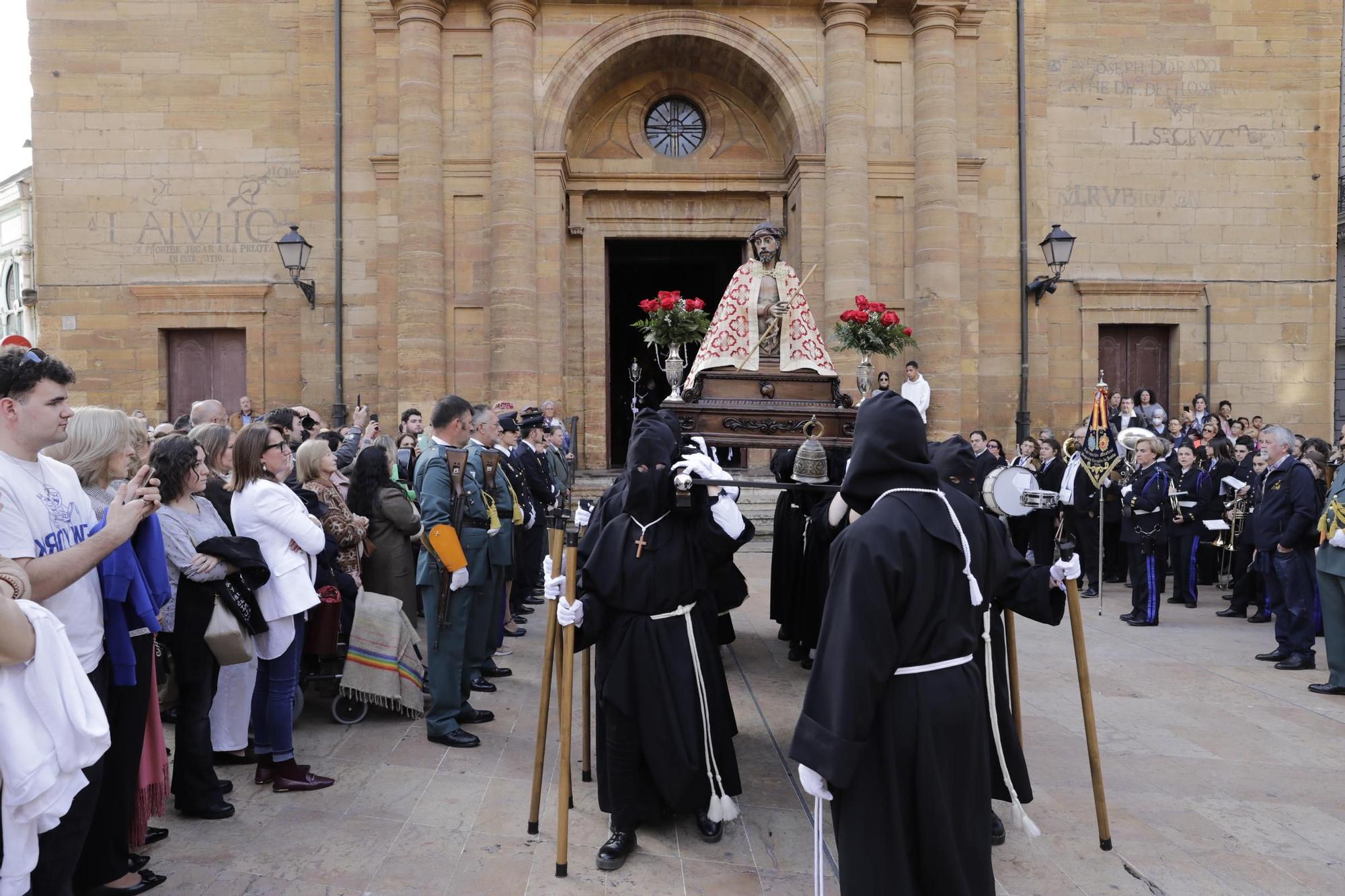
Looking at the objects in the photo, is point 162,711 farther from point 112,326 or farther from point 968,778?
point 112,326

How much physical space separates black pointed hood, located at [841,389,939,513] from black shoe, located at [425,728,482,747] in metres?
3.57

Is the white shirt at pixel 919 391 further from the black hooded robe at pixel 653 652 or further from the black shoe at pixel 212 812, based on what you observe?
the black shoe at pixel 212 812

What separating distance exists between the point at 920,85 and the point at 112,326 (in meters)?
15.6

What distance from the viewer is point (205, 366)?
1711cm

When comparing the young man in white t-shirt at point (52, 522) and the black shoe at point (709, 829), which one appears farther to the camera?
the black shoe at point (709, 829)

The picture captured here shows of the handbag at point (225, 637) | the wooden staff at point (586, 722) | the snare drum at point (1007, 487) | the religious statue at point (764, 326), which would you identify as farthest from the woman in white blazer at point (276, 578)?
the snare drum at point (1007, 487)

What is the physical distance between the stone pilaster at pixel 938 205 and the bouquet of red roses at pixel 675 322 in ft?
28.6

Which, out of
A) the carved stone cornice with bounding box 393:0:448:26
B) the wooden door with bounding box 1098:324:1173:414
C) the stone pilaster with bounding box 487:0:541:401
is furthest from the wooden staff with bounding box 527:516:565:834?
the wooden door with bounding box 1098:324:1173:414

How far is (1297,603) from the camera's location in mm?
8070

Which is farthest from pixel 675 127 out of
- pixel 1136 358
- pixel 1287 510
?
pixel 1287 510

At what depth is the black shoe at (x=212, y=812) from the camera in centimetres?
459

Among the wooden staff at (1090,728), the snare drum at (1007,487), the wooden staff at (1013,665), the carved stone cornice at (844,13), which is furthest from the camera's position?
the carved stone cornice at (844,13)

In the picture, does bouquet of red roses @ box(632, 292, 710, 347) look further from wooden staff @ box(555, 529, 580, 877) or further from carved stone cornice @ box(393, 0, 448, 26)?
carved stone cornice @ box(393, 0, 448, 26)

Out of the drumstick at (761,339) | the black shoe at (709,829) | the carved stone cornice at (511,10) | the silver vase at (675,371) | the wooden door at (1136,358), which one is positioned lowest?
the black shoe at (709,829)
